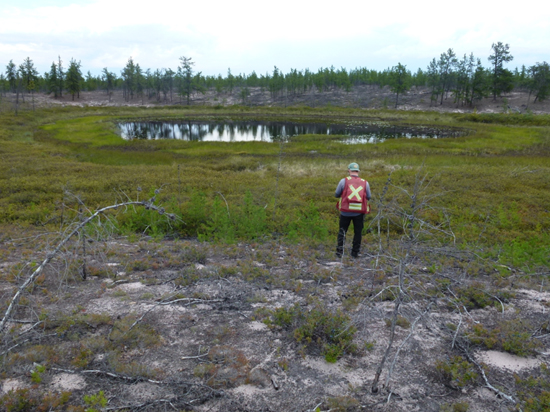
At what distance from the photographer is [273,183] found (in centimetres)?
1909

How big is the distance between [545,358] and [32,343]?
7858 millimetres

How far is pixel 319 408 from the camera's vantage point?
13.9 ft

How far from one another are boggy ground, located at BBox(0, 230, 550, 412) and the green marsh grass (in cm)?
196

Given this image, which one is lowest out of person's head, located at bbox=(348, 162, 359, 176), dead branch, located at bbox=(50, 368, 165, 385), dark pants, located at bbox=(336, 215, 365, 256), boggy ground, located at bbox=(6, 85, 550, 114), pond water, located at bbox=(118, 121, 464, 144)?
dead branch, located at bbox=(50, 368, 165, 385)

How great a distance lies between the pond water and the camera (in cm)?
4583

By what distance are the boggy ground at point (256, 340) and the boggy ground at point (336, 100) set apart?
81851 millimetres

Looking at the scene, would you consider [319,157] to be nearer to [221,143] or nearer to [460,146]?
[221,143]

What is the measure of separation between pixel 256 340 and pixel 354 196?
15.4 ft

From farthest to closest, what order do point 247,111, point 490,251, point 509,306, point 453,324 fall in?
point 247,111 < point 490,251 < point 509,306 < point 453,324

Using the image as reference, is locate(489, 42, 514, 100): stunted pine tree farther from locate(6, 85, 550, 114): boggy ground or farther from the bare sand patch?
the bare sand patch

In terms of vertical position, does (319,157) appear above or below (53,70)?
below

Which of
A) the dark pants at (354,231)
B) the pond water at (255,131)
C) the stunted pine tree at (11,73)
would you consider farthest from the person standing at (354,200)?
the stunted pine tree at (11,73)

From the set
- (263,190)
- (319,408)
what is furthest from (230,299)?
(263,190)

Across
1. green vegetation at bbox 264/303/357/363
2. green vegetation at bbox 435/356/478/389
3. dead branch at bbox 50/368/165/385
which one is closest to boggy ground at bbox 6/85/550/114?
green vegetation at bbox 435/356/478/389
